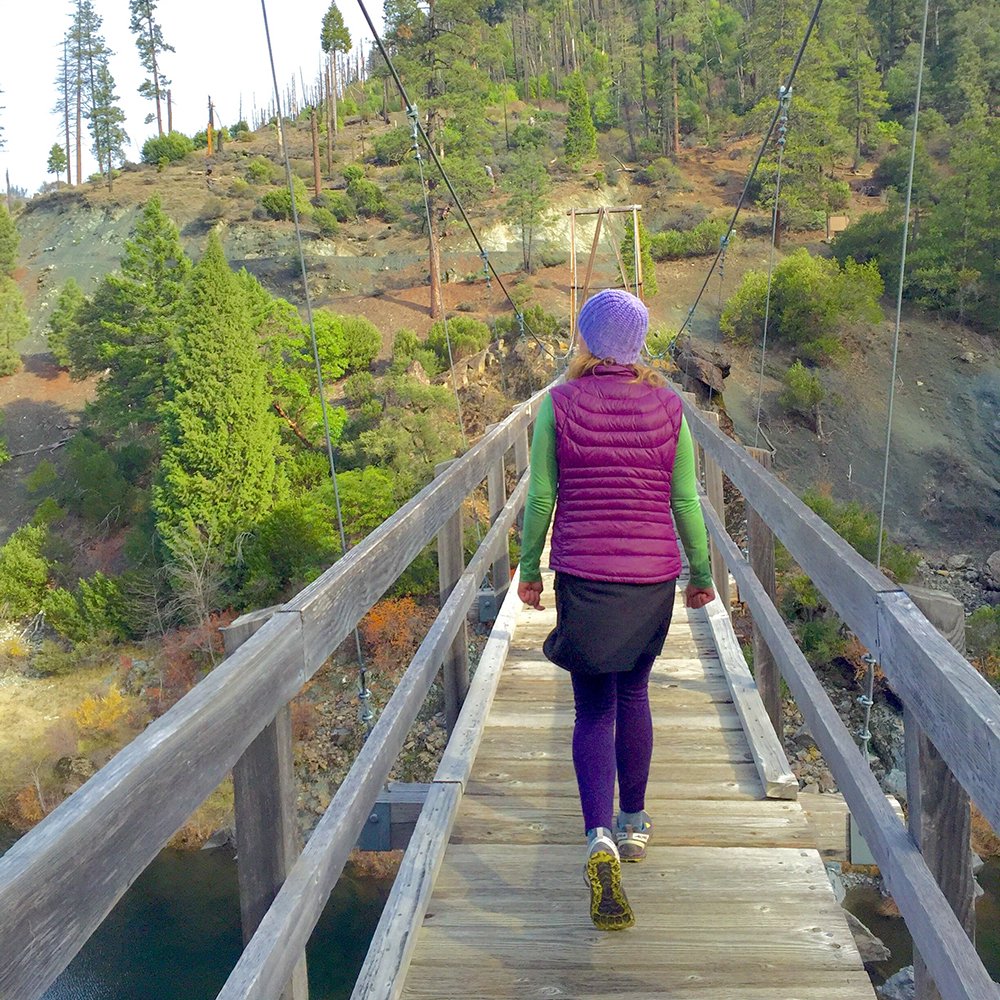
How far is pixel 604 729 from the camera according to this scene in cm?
215

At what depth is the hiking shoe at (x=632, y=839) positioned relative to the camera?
2.30 metres

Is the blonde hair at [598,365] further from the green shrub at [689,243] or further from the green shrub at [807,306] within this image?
the green shrub at [689,243]

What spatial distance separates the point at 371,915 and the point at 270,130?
49935 mm

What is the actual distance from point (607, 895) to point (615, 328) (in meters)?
1.26

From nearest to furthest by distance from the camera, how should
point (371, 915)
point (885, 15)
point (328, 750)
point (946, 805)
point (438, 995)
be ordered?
point (946, 805)
point (438, 995)
point (371, 915)
point (328, 750)
point (885, 15)

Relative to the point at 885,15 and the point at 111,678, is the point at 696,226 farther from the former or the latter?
the point at 111,678

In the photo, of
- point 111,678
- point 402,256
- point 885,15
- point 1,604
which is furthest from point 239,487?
point 885,15

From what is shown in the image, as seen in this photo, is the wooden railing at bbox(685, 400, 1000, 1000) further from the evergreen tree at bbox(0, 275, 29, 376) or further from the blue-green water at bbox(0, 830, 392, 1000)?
the evergreen tree at bbox(0, 275, 29, 376)

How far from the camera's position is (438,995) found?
179cm

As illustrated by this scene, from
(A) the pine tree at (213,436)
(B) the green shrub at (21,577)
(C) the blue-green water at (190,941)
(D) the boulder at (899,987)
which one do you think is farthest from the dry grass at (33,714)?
(D) the boulder at (899,987)

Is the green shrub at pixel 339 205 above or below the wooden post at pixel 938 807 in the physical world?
above

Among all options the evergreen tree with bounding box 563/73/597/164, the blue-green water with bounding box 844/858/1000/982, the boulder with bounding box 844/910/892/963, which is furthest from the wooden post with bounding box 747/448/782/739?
the evergreen tree with bounding box 563/73/597/164

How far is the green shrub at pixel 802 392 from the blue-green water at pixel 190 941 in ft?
49.0

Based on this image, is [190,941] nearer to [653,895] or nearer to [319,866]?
[653,895]
